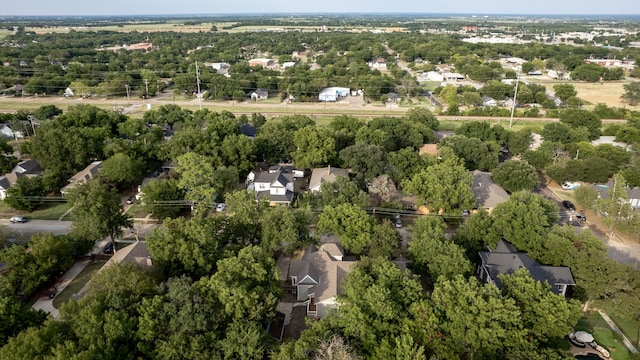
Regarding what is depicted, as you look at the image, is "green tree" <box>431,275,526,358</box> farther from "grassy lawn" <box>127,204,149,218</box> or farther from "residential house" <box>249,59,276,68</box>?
"residential house" <box>249,59,276,68</box>

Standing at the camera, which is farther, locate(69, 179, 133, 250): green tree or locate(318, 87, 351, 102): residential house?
locate(318, 87, 351, 102): residential house

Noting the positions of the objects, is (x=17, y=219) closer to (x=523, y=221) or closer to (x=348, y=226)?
(x=348, y=226)

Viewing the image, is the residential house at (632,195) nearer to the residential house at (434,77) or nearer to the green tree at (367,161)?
the green tree at (367,161)

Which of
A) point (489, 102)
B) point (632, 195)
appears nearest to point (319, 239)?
point (632, 195)

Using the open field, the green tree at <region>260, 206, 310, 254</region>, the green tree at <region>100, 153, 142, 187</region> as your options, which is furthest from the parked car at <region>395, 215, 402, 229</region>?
the open field

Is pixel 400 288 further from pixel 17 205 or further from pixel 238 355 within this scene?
pixel 17 205

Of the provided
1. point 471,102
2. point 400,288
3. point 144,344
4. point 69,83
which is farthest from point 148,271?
point 69,83

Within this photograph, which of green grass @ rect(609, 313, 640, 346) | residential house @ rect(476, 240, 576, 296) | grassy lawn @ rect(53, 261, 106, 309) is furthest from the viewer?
grassy lawn @ rect(53, 261, 106, 309)
